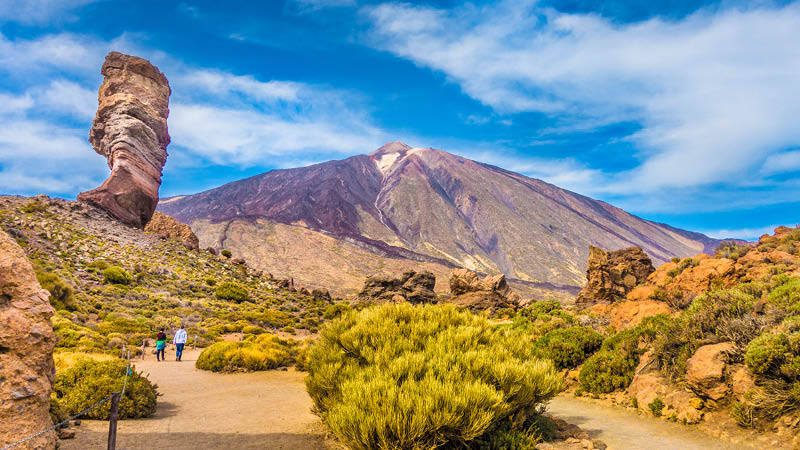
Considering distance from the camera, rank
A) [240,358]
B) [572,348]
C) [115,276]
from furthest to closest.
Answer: [115,276] < [240,358] < [572,348]

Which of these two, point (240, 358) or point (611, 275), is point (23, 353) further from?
point (611, 275)

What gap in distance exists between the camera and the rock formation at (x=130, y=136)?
1843 inches

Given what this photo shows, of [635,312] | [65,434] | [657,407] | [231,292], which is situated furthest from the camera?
[231,292]

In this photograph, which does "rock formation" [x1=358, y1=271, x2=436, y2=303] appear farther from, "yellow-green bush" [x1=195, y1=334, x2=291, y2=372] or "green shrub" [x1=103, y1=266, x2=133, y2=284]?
"yellow-green bush" [x1=195, y1=334, x2=291, y2=372]

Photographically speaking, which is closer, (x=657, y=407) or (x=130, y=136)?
(x=657, y=407)

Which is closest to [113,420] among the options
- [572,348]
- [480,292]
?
[572,348]

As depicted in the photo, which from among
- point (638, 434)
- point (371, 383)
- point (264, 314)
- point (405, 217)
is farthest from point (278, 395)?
point (405, 217)

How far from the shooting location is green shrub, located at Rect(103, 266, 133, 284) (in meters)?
33.4

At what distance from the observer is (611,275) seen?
30297 millimetres

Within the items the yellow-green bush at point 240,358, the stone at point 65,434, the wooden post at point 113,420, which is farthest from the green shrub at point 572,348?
the stone at point 65,434

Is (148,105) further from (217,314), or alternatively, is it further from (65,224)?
(217,314)

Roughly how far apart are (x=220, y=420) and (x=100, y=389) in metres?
2.45

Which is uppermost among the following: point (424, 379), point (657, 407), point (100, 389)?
point (424, 379)

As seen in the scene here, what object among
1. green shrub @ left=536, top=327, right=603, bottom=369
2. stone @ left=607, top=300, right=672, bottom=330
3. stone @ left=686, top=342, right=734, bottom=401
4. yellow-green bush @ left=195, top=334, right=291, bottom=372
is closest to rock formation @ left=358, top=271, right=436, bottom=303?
Result: yellow-green bush @ left=195, top=334, right=291, bottom=372
